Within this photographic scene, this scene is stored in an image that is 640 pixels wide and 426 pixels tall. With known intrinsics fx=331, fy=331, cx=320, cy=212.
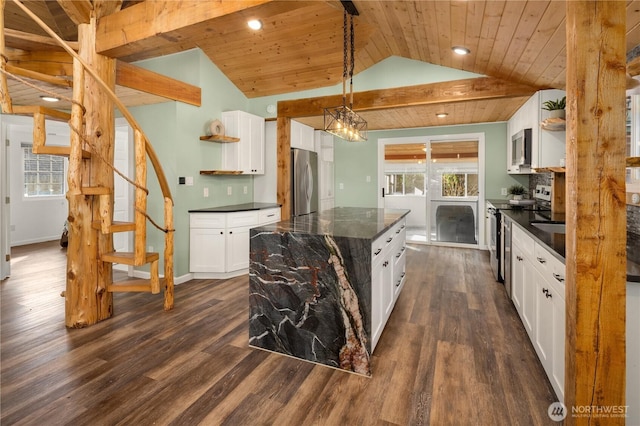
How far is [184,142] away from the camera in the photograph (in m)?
4.14

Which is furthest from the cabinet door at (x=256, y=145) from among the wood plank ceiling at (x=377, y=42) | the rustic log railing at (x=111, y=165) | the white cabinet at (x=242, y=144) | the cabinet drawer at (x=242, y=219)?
the rustic log railing at (x=111, y=165)

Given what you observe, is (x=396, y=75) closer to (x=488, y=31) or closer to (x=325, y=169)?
(x=488, y=31)

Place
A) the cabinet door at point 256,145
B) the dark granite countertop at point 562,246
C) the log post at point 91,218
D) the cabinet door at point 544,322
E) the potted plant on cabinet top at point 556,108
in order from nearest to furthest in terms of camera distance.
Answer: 1. the dark granite countertop at point 562,246
2. the cabinet door at point 544,322
3. the log post at point 91,218
4. the potted plant on cabinet top at point 556,108
5. the cabinet door at point 256,145

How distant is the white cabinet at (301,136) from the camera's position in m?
5.29

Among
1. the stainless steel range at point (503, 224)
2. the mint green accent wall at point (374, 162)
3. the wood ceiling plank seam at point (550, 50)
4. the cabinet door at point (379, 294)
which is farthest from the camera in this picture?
the mint green accent wall at point (374, 162)

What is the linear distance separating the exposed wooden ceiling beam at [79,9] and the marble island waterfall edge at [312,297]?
A: 8.38ft

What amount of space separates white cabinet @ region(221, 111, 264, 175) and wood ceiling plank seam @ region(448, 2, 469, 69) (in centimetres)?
269

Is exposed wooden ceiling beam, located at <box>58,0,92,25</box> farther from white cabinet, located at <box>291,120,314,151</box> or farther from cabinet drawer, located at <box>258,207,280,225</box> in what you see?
white cabinet, located at <box>291,120,314,151</box>

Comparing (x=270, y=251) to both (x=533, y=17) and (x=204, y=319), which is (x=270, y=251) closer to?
(x=204, y=319)

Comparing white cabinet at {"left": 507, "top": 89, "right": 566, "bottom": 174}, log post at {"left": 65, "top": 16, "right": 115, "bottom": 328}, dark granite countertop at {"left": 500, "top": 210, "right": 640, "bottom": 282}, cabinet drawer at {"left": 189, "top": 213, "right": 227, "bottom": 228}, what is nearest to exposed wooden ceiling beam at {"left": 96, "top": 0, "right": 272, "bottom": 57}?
log post at {"left": 65, "top": 16, "right": 115, "bottom": 328}

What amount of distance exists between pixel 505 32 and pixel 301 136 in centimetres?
338

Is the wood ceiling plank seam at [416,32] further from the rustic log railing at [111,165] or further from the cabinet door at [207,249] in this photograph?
the cabinet door at [207,249]

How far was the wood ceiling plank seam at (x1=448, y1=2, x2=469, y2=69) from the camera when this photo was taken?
2507 mm

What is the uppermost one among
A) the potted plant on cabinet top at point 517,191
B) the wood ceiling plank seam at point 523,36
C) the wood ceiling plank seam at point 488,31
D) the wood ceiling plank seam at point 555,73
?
the wood ceiling plank seam at point 488,31
